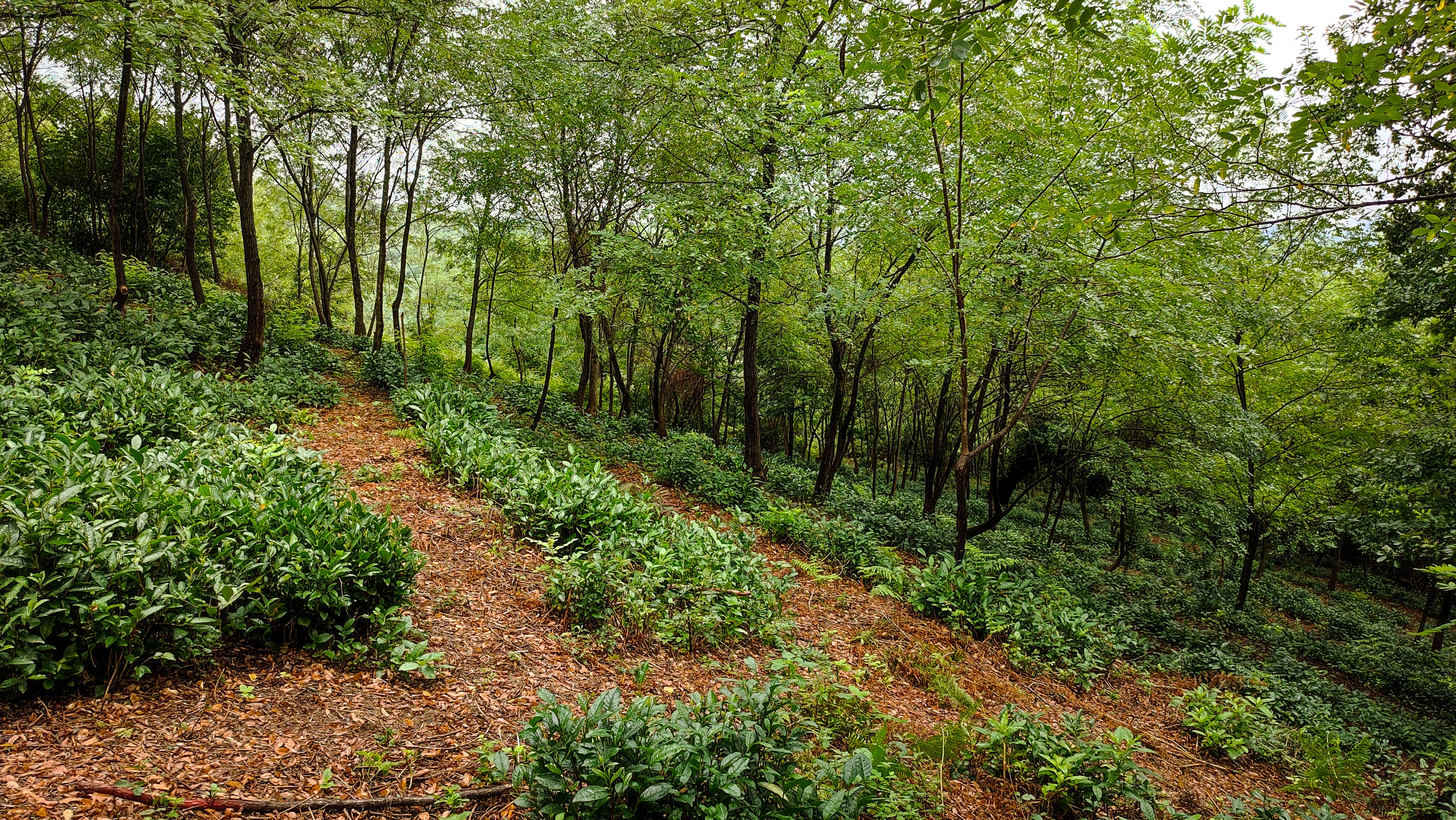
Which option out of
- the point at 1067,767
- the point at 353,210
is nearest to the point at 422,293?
the point at 353,210

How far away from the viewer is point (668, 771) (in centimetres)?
263

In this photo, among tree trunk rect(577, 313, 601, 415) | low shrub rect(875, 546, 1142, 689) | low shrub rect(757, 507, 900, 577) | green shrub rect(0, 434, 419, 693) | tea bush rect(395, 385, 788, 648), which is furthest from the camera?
tree trunk rect(577, 313, 601, 415)

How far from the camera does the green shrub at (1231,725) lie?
5.73 meters

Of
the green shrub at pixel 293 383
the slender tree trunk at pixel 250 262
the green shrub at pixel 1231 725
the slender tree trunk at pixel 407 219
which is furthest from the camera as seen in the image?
the slender tree trunk at pixel 407 219

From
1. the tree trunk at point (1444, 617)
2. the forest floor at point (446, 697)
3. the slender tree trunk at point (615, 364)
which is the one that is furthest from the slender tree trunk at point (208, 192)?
the tree trunk at point (1444, 617)

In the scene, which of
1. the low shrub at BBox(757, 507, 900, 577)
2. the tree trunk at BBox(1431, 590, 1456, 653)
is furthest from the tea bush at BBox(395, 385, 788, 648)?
the tree trunk at BBox(1431, 590, 1456, 653)

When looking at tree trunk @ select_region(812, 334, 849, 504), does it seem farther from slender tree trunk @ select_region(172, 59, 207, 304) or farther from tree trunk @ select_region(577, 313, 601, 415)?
slender tree trunk @ select_region(172, 59, 207, 304)

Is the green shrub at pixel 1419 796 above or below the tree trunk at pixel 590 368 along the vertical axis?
below

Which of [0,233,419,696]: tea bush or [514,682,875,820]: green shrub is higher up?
[0,233,419,696]: tea bush

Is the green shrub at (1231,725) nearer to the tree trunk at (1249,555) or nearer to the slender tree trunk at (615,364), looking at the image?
the tree trunk at (1249,555)

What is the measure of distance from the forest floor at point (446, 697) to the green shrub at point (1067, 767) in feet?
0.69

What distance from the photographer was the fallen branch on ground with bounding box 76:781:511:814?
2.41 meters

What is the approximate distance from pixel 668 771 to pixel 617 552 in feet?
10.6

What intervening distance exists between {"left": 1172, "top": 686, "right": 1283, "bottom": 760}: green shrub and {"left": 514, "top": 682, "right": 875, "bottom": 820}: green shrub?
17.0ft
